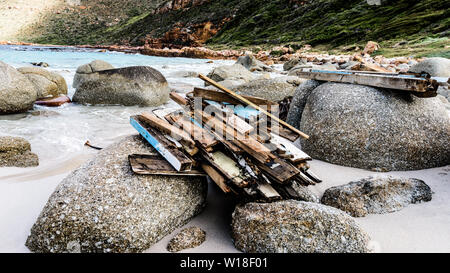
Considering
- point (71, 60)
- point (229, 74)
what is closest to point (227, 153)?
point (229, 74)

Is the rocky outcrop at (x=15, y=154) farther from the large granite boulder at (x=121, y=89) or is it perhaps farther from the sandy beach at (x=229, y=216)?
the large granite boulder at (x=121, y=89)

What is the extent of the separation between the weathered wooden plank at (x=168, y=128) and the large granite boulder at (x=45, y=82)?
6.89m

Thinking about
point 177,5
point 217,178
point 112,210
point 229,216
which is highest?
point 177,5

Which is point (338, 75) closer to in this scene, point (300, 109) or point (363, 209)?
point (300, 109)

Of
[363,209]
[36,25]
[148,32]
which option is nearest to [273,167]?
[363,209]

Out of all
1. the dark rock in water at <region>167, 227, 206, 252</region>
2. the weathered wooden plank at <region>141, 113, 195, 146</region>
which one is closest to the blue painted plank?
the weathered wooden plank at <region>141, 113, 195, 146</region>

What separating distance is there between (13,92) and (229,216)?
6.60 meters

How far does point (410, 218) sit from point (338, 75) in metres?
2.50

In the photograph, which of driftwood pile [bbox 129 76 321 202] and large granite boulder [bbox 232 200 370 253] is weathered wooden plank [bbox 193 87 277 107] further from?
large granite boulder [bbox 232 200 370 253]

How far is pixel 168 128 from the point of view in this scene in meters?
3.11

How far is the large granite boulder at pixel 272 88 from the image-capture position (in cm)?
673

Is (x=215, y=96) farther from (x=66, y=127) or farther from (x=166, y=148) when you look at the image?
(x=66, y=127)

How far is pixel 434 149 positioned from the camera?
379 cm

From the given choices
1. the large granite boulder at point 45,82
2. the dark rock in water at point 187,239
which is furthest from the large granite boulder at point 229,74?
the dark rock in water at point 187,239
